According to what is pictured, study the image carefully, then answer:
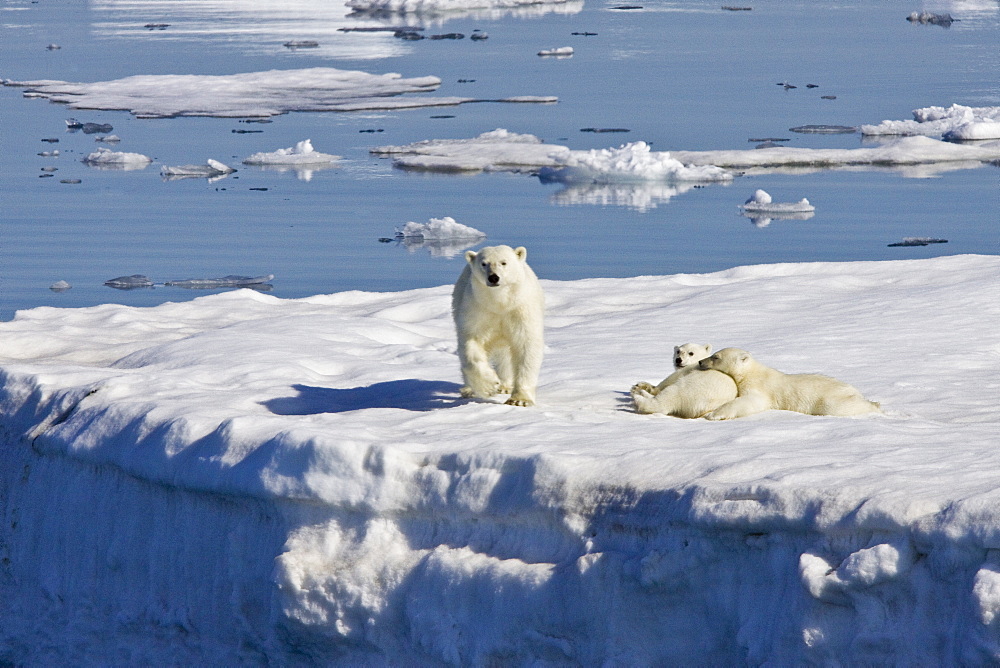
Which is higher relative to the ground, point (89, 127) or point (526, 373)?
point (526, 373)

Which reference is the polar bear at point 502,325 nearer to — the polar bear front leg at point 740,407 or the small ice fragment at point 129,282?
the polar bear front leg at point 740,407

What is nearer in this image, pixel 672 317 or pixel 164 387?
Result: pixel 164 387

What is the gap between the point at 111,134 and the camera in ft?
71.5

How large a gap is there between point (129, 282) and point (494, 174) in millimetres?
6791

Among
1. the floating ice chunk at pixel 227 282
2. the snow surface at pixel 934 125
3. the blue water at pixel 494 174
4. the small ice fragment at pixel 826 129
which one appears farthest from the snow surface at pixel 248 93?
the floating ice chunk at pixel 227 282

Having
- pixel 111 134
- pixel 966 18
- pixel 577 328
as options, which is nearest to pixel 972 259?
pixel 577 328

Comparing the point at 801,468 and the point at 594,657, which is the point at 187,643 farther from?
the point at 801,468

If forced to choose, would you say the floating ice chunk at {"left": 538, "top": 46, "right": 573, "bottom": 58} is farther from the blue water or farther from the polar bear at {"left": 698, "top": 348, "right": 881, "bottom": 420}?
the polar bear at {"left": 698, "top": 348, "right": 881, "bottom": 420}

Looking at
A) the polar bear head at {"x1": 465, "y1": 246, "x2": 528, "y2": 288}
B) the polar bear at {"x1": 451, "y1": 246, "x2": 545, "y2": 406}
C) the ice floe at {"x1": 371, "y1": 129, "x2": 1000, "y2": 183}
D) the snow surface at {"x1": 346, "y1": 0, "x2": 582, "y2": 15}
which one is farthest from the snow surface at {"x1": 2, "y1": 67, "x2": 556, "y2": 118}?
the snow surface at {"x1": 346, "y1": 0, "x2": 582, "y2": 15}

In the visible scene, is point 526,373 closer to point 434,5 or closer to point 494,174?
point 494,174

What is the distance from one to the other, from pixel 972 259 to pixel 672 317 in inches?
119

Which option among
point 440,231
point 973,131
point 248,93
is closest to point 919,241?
point 440,231

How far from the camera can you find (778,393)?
6.08 m

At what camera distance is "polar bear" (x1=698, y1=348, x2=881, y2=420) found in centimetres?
584
